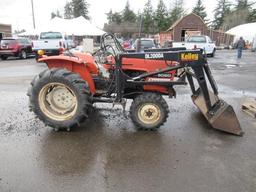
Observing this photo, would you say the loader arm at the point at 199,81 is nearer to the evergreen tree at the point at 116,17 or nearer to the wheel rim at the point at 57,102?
the wheel rim at the point at 57,102

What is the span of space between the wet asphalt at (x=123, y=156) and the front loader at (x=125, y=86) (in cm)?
27

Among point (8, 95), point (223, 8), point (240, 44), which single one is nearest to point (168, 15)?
point (223, 8)

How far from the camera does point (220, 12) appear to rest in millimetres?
71500

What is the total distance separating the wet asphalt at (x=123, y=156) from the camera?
3.36 m

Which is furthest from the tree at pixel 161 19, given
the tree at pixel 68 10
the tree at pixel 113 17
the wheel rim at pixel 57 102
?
the wheel rim at pixel 57 102

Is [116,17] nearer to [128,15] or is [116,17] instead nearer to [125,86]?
[128,15]

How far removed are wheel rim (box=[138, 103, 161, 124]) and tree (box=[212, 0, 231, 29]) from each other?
69.3 metres

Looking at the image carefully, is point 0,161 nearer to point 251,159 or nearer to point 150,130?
point 150,130

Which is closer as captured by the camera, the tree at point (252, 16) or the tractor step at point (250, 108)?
the tractor step at point (250, 108)

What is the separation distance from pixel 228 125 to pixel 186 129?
29.1 inches

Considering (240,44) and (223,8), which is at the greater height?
(223,8)

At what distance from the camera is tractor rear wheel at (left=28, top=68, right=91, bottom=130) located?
4.82 m

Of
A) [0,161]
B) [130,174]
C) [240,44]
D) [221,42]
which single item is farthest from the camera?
[221,42]

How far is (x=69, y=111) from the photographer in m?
5.12
